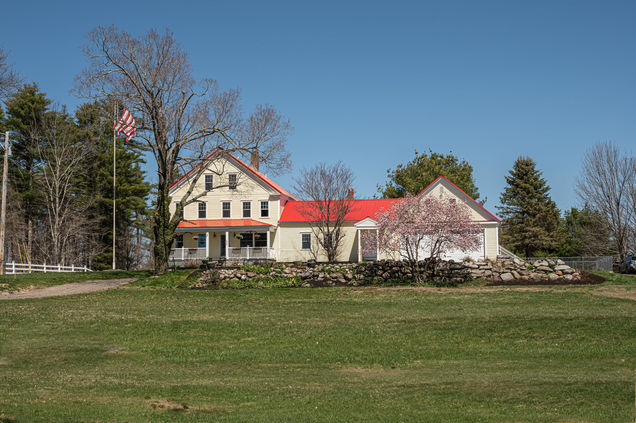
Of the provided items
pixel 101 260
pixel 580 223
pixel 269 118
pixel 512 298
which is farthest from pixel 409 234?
pixel 580 223

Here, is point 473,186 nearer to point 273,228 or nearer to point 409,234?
point 273,228

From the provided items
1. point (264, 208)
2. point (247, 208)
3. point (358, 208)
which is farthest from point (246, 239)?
point (358, 208)

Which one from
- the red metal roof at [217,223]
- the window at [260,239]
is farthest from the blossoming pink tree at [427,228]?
the window at [260,239]

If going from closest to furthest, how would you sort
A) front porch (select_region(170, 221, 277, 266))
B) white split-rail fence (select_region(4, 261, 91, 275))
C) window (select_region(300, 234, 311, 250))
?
white split-rail fence (select_region(4, 261, 91, 275)), front porch (select_region(170, 221, 277, 266)), window (select_region(300, 234, 311, 250))

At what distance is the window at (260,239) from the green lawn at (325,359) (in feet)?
67.5

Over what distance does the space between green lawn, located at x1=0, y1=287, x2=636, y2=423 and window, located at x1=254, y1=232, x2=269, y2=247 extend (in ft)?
67.5

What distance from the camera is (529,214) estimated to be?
Result: 51.8m

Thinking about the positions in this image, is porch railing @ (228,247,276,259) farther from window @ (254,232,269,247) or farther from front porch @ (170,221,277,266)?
window @ (254,232,269,247)

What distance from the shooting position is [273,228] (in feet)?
138

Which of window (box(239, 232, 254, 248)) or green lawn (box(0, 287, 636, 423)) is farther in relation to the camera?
window (box(239, 232, 254, 248))

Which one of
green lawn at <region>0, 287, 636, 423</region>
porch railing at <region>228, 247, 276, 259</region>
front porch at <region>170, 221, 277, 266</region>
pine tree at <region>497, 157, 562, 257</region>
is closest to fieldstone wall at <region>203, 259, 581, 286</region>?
green lawn at <region>0, 287, 636, 423</region>

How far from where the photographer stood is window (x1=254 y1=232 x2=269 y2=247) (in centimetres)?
4231

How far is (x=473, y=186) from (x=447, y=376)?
56.5 metres

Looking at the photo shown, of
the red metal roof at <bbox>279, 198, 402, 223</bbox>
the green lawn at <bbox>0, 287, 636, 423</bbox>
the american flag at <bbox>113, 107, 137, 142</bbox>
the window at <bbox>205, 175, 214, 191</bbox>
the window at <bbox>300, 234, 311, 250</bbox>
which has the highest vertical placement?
the american flag at <bbox>113, 107, 137, 142</bbox>
